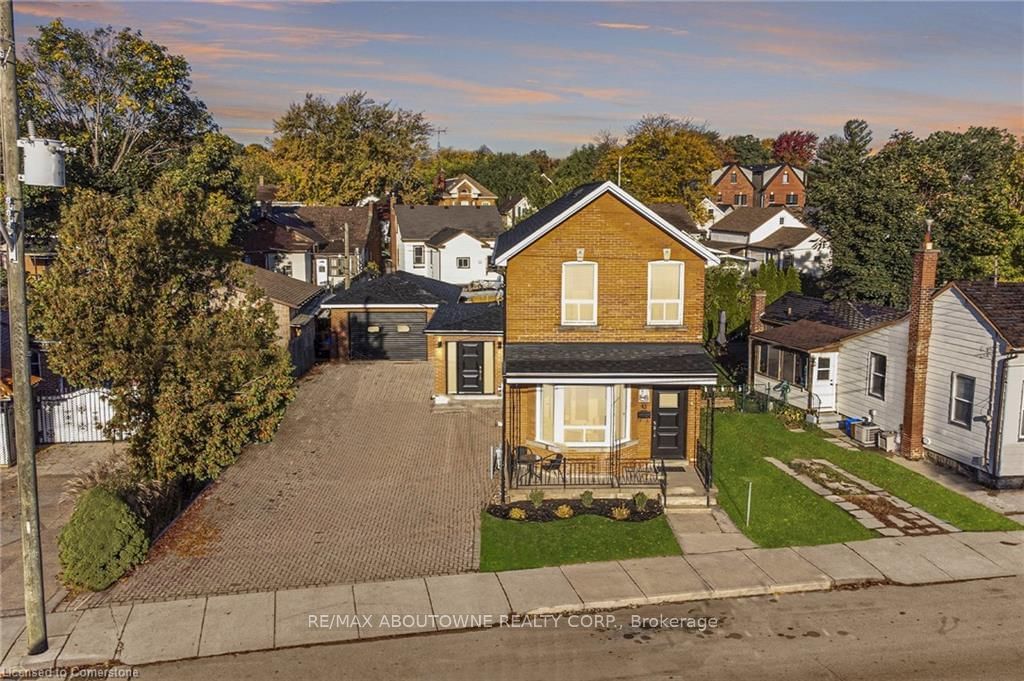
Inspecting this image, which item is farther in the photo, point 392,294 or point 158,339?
point 392,294

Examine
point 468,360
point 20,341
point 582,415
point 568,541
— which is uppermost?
point 20,341

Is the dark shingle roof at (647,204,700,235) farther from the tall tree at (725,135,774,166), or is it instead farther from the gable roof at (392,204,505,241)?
the tall tree at (725,135,774,166)

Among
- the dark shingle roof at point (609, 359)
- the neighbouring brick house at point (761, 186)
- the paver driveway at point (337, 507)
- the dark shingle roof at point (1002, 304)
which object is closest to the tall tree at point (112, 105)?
the paver driveway at point (337, 507)

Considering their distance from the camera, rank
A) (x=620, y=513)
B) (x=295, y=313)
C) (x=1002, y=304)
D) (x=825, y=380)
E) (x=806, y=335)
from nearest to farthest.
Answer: (x=620, y=513)
(x=1002, y=304)
(x=825, y=380)
(x=806, y=335)
(x=295, y=313)

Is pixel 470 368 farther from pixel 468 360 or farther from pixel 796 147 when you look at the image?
pixel 796 147

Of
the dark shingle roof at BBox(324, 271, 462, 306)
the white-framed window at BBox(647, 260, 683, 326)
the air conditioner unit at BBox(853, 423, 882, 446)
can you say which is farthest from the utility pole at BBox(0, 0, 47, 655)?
the dark shingle roof at BBox(324, 271, 462, 306)

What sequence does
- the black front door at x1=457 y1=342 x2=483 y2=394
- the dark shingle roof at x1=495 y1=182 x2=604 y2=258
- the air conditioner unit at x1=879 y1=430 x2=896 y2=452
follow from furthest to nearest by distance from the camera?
the black front door at x1=457 y1=342 x2=483 y2=394 < the air conditioner unit at x1=879 y1=430 x2=896 y2=452 < the dark shingle roof at x1=495 y1=182 x2=604 y2=258

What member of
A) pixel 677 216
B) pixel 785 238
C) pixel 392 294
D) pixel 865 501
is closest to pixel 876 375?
pixel 865 501
